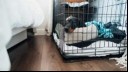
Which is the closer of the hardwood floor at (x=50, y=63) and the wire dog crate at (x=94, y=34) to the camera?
the hardwood floor at (x=50, y=63)

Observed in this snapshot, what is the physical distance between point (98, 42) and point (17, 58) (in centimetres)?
67

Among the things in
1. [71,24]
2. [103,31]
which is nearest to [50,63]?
[71,24]

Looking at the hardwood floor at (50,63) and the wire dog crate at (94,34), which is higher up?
the wire dog crate at (94,34)

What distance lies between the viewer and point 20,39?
1872mm

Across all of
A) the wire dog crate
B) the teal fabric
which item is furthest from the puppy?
the teal fabric

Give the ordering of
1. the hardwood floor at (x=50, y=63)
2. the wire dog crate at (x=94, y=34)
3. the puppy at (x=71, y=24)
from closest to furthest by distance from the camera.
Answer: the hardwood floor at (x=50, y=63), the wire dog crate at (x=94, y=34), the puppy at (x=71, y=24)

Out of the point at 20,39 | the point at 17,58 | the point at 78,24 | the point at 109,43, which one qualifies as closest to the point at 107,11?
the point at 78,24

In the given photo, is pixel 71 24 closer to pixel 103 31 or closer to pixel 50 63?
pixel 103 31

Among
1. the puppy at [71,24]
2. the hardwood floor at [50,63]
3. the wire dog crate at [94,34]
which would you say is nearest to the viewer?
the hardwood floor at [50,63]

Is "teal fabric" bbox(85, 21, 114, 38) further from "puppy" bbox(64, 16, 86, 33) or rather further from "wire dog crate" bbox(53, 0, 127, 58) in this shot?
"puppy" bbox(64, 16, 86, 33)

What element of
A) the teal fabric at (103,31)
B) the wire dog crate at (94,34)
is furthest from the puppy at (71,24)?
the teal fabric at (103,31)

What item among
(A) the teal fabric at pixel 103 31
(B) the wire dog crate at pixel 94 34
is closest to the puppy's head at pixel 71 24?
(B) the wire dog crate at pixel 94 34

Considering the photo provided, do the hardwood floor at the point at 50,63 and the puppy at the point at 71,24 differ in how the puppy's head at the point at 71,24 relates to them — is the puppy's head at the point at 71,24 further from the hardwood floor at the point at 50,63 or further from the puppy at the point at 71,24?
the hardwood floor at the point at 50,63

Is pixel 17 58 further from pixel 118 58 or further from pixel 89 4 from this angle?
pixel 89 4
